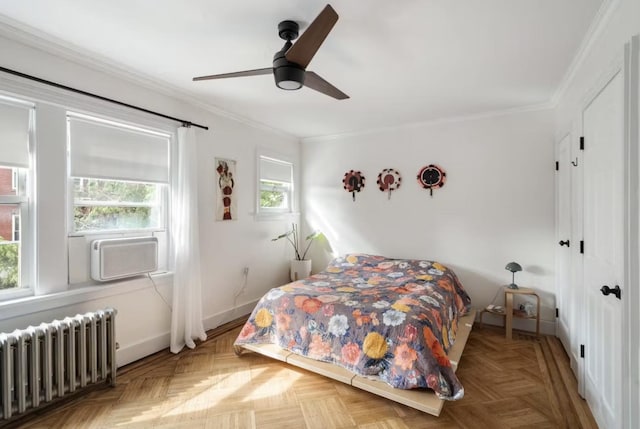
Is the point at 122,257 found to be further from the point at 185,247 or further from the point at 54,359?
the point at 54,359

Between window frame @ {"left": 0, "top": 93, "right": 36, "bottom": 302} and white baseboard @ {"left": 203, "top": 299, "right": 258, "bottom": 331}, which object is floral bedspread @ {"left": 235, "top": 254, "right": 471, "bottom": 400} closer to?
white baseboard @ {"left": 203, "top": 299, "right": 258, "bottom": 331}

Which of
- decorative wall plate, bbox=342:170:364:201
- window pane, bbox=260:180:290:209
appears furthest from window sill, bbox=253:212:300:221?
decorative wall plate, bbox=342:170:364:201

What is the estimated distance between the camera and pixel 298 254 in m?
4.84

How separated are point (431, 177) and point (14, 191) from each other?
4025 millimetres

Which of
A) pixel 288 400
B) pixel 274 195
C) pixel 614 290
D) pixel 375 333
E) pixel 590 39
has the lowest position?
pixel 288 400

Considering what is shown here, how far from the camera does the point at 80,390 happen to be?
2.20 metres

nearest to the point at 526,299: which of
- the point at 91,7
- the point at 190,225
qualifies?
the point at 190,225

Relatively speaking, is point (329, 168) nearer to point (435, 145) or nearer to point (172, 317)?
point (435, 145)

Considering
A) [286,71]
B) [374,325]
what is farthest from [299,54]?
[374,325]

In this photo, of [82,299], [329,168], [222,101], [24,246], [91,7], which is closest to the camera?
[91,7]

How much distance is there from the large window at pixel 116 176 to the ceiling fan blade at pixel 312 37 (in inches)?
71.6

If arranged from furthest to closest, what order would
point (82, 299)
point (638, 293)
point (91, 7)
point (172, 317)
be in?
point (172, 317)
point (82, 299)
point (91, 7)
point (638, 293)

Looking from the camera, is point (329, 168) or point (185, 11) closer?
point (185, 11)

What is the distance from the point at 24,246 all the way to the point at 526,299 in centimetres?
464
